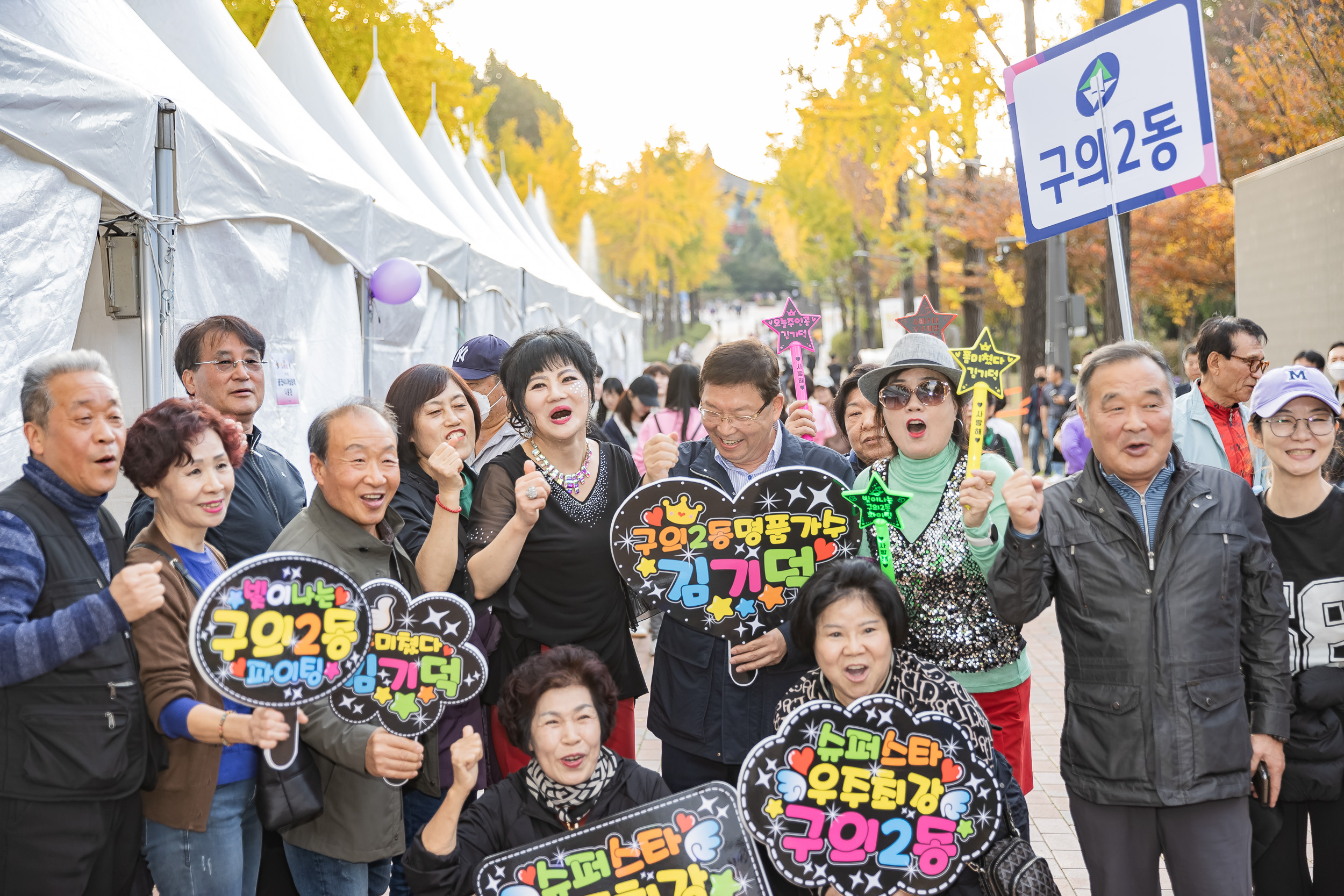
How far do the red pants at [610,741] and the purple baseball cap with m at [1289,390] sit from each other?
2.10 m

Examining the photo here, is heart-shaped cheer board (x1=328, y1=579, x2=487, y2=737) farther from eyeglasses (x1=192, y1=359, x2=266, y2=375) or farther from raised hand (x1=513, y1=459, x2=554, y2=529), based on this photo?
eyeglasses (x1=192, y1=359, x2=266, y2=375)

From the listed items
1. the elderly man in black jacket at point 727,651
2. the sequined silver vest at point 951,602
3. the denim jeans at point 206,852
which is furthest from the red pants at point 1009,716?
the denim jeans at point 206,852

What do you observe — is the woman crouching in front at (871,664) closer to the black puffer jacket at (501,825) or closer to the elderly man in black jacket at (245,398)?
the black puffer jacket at (501,825)

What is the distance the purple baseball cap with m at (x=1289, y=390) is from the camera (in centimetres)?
301

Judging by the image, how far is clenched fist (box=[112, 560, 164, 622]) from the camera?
225cm

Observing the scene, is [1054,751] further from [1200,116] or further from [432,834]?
[432,834]

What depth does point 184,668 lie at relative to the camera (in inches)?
96.9

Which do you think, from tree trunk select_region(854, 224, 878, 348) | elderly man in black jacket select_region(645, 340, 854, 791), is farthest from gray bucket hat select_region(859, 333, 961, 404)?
tree trunk select_region(854, 224, 878, 348)

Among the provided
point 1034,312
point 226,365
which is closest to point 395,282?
point 226,365

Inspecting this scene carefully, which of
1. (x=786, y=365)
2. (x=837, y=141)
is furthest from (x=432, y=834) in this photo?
(x=786, y=365)

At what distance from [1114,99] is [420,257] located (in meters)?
5.75

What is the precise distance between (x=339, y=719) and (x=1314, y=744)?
2748mm

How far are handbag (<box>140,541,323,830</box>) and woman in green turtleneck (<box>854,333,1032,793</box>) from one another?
169 cm

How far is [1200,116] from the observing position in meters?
3.97
